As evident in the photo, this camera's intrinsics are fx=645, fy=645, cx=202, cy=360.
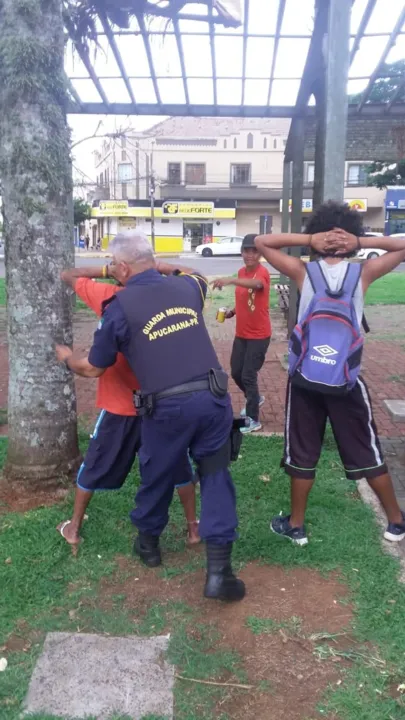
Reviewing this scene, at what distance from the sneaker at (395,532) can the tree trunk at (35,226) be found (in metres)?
2.05

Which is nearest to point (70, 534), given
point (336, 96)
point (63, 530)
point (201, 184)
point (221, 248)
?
point (63, 530)

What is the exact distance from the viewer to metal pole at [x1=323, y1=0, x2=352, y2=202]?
14.8 ft

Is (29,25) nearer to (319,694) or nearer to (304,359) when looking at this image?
(304,359)

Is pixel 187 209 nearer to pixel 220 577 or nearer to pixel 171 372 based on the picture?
pixel 171 372

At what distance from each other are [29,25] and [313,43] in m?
3.47

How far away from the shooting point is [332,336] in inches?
130

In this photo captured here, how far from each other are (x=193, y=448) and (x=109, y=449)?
1.80 feet

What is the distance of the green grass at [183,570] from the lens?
257 centimetres

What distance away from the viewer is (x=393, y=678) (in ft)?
8.61

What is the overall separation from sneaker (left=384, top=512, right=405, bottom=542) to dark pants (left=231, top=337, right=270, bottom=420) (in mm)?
2171

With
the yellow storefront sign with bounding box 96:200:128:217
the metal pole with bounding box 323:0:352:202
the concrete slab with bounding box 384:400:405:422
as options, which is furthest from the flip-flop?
the yellow storefront sign with bounding box 96:200:128:217

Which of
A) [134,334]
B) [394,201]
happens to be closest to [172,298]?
[134,334]

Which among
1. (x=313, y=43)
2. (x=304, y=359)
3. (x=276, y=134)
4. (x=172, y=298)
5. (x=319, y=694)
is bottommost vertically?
(x=319, y=694)

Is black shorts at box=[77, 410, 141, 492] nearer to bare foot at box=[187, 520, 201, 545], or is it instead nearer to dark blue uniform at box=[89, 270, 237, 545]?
dark blue uniform at box=[89, 270, 237, 545]
